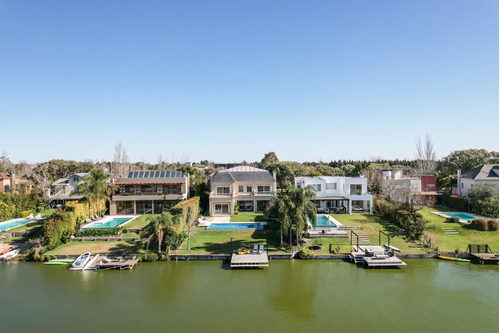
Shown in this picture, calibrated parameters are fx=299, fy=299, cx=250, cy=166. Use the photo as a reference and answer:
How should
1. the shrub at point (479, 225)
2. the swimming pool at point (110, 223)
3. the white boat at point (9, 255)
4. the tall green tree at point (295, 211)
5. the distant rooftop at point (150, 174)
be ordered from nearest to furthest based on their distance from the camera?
the white boat at point (9, 255) < the tall green tree at point (295, 211) < the shrub at point (479, 225) < the swimming pool at point (110, 223) < the distant rooftop at point (150, 174)

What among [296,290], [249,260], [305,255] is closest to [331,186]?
[305,255]

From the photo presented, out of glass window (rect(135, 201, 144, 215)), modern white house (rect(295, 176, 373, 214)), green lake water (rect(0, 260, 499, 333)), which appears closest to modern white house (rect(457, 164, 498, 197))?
modern white house (rect(295, 176, 373, 214))

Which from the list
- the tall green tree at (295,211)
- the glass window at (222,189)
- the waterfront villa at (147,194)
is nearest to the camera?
the tall green tree at (295,211)

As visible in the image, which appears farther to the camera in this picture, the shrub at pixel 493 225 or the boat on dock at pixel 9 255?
the shrub at pixel 493 225

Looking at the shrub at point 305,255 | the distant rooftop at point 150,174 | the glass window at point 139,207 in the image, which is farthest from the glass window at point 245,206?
the shrub at point 305,255

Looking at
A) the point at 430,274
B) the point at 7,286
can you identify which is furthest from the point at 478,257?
the point at 7,286

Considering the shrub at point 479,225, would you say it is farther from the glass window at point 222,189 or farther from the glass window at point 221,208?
the glass window at point 222,189

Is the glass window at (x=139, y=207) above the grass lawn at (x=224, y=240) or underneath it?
above

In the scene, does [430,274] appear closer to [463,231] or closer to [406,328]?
[406,328]
